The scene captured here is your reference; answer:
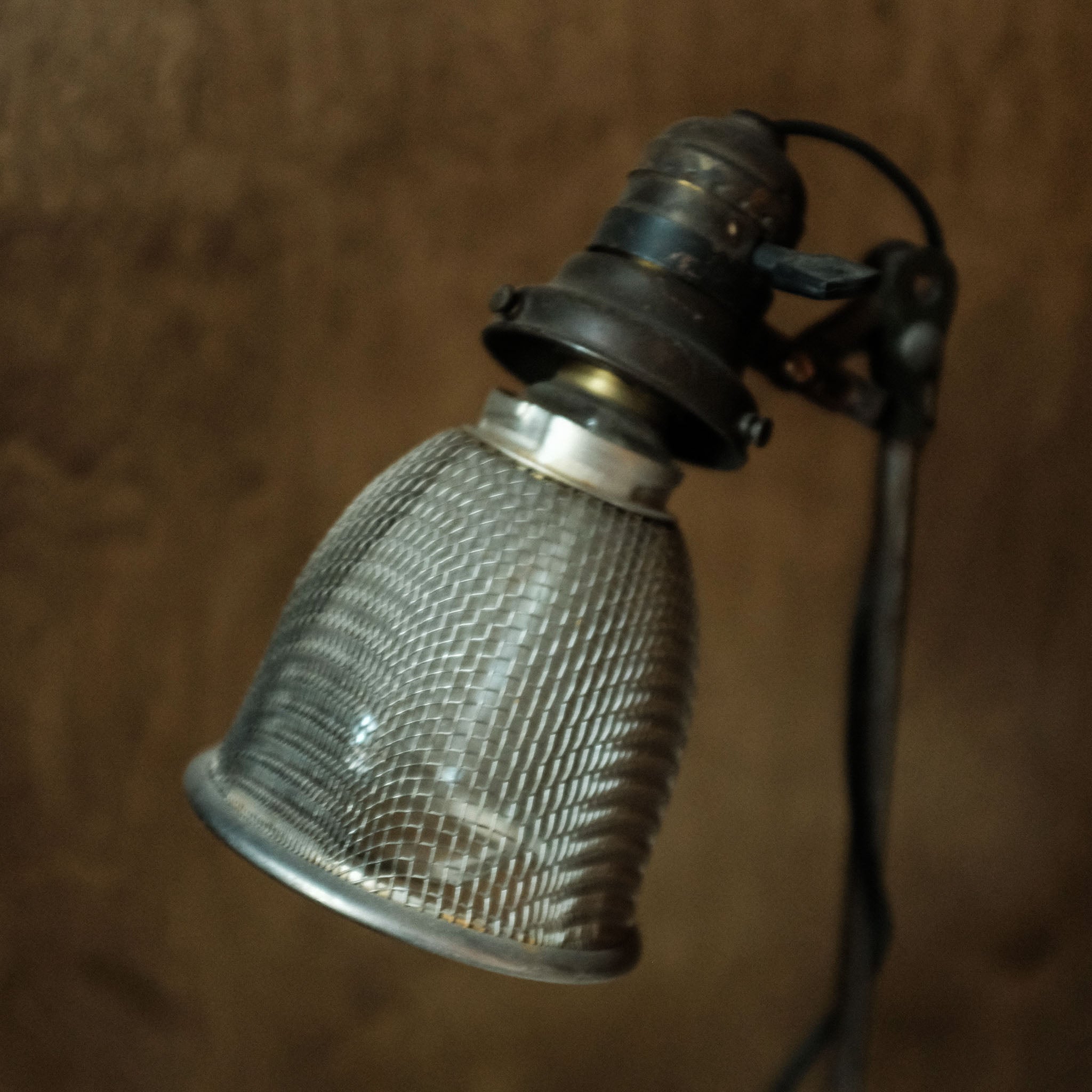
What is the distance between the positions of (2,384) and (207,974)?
17.8 inches

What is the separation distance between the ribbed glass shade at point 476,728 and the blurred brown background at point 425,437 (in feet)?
1.27

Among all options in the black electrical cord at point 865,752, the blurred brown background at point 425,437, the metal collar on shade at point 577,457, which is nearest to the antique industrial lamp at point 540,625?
the metal collar on shade at point 577,457

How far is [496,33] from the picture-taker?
2.48ft

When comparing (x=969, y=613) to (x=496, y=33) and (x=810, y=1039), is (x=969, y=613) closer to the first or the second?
(x=810, y=1039)

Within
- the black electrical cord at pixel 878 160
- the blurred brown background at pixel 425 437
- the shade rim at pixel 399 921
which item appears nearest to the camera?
the shade rim at pixel 399 921

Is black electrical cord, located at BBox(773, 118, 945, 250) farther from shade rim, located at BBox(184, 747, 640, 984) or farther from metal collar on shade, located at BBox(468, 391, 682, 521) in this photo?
shade rim, located at BBox(184, 747, 640, 984)

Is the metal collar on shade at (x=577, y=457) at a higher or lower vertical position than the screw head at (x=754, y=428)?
lower

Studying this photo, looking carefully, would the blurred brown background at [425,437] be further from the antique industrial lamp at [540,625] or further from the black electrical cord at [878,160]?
the antique industrial lamp at [540,625]

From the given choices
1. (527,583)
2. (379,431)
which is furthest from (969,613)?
(527,583)

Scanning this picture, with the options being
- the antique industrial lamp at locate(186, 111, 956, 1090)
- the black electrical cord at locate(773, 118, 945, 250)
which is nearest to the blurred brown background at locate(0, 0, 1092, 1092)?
the black electrical cord at locate(773, 118, 945, 250)

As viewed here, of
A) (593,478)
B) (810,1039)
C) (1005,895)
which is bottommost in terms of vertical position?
(810,1039)

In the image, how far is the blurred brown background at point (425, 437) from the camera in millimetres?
716

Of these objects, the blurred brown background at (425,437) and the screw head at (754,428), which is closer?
the screw head at (754,428)

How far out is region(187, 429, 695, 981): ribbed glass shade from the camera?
36cm
